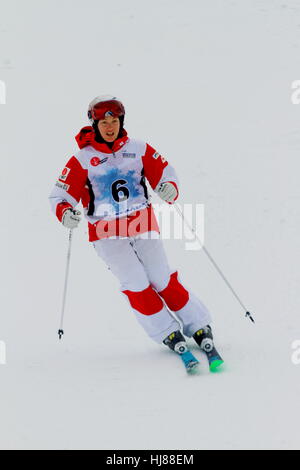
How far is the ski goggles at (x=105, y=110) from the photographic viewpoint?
5422 millimetres

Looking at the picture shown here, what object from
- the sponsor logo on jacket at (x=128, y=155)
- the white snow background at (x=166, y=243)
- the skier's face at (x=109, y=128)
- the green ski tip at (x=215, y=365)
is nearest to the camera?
the white snow background at (x=166, y=243)

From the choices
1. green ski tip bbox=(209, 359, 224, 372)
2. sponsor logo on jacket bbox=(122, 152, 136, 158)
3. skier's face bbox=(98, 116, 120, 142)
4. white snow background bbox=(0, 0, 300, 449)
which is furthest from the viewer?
sponsor logo on jacket bbox=(122, 152, 136, 158)

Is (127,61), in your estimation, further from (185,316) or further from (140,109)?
(185,316)

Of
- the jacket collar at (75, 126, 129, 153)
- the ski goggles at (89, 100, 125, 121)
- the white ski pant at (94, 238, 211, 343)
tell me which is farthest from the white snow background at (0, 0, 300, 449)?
the ski goggles at (89, 100, 125, 121)

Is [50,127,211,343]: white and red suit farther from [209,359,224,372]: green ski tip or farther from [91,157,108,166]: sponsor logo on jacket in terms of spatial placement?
[209,359,224,372]: green ski tip

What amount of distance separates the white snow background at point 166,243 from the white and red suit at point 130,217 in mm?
392

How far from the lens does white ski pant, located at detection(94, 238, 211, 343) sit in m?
5.66

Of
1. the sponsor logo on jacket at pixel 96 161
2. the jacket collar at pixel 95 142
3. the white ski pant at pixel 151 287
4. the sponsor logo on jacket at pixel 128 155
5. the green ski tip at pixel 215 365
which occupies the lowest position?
the green ski tip at pixel 215 365

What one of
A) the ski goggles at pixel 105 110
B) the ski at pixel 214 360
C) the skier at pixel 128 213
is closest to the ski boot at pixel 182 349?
the skier at pixel 128 213

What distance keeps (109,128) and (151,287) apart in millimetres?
1298

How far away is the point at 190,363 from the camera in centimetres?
539

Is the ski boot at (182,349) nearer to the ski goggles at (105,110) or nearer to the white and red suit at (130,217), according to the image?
the white and red suit at (130,217)

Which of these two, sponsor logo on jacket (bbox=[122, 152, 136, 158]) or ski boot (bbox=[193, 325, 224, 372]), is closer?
ski boot (bbox=[193, 325, 224, 372])

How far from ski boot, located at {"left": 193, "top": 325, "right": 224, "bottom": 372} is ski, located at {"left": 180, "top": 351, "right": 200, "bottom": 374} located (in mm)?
107
